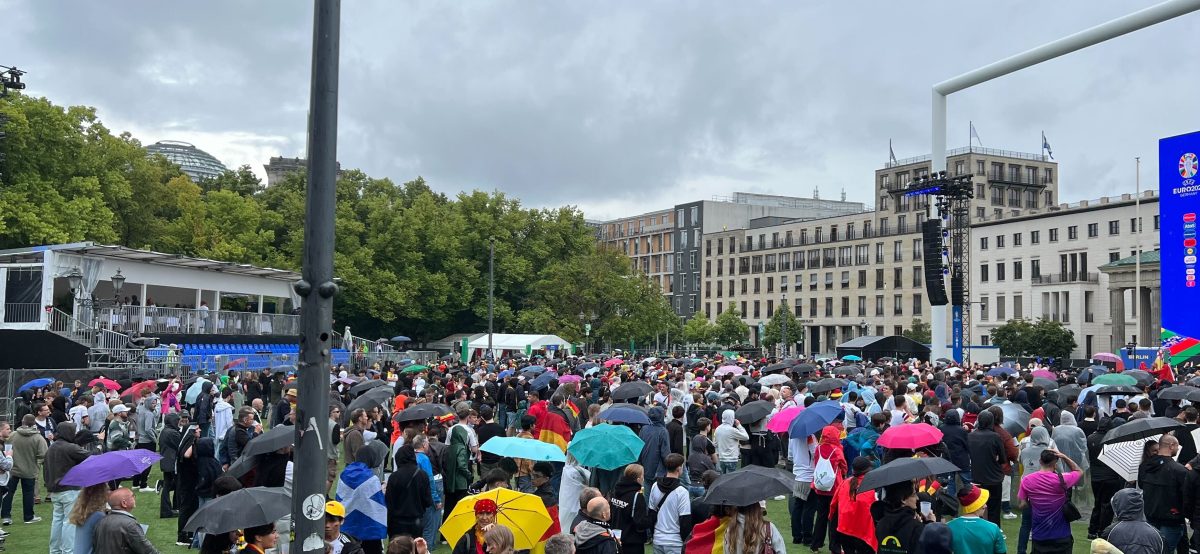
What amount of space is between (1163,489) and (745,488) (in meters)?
5.00

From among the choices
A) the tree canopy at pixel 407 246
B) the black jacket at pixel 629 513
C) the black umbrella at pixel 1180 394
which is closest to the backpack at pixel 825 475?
the black jacket at pixel 629 513

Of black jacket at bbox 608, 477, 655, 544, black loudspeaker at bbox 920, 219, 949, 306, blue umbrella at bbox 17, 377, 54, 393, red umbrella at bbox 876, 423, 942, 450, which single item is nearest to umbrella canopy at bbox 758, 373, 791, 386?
red umbrella at bbox 876, 423, 942, 450

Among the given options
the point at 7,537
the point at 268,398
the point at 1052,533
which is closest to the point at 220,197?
the point at 268,398

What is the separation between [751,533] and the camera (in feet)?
25.8

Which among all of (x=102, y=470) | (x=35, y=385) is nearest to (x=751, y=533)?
(x=102, y=470)

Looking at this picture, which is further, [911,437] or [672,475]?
[911,437]

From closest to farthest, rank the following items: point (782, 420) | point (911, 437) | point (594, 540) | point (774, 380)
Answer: point (594, 540) < point (911, 437) < point (782, 420) < point (774, 380)

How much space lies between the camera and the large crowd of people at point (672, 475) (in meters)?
7.85

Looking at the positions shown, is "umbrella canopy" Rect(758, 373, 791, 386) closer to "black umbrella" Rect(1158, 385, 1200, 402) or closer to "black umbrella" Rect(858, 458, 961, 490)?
"black umbrella" Rect(1158, 385, 1200, 402)

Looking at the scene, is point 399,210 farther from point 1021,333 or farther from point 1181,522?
point 1181,522

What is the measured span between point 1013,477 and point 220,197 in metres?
51.4

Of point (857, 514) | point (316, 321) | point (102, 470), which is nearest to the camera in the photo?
point (316, 321)

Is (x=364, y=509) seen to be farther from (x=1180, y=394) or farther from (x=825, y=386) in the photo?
(x=1180, y=394)

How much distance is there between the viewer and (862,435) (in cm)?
1301
